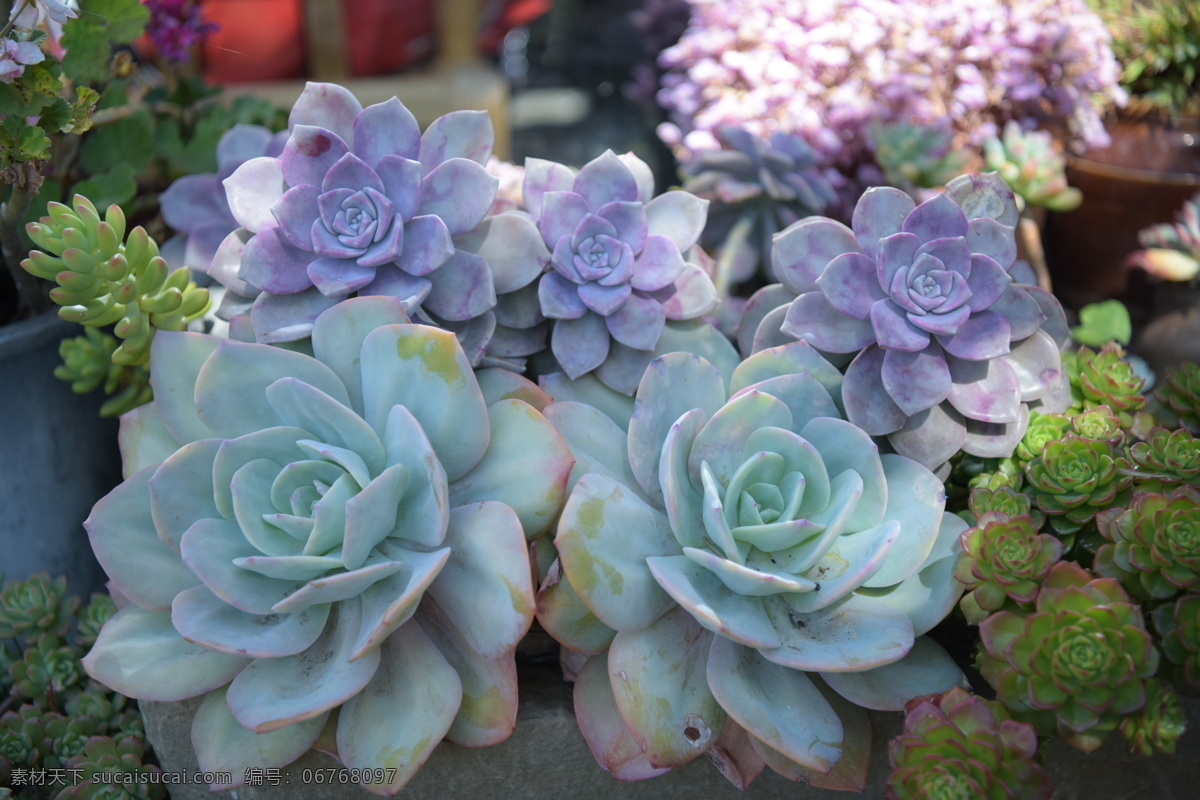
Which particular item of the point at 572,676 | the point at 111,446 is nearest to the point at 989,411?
the point at 572,676

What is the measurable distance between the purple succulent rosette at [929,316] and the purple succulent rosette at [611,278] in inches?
4.1

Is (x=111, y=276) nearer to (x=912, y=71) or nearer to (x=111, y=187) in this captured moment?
(x=111, y=187)

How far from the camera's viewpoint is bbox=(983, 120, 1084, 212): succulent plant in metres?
1.27

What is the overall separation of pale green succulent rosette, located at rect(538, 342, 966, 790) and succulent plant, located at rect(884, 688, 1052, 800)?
0.05 meters

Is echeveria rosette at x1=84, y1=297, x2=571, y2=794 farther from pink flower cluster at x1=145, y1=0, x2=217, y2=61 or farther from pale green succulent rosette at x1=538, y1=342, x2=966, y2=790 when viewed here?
pink flower cluster at x1=145, y1=0, x2=217, y2=61

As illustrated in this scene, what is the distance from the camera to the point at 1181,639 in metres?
0.62

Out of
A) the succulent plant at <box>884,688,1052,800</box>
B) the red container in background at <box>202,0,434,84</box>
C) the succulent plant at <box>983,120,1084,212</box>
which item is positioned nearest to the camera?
the succulent plant at <box>884,688,1052,800</box>

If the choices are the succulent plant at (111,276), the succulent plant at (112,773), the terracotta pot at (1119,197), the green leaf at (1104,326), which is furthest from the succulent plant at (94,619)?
the terracotta pot at (1119,197)

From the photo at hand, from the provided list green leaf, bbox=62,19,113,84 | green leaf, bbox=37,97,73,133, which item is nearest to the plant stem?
green leaf, bbox=37,97,73,133

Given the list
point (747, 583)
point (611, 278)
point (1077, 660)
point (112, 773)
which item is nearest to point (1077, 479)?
point (1077, 660)

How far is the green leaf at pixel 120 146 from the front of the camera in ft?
3.40

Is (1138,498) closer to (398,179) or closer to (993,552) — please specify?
(993,552)

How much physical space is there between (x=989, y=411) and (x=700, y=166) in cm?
59

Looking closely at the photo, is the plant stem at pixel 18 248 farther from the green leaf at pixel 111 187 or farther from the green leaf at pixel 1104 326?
the green leaf at pixel 1104 326
